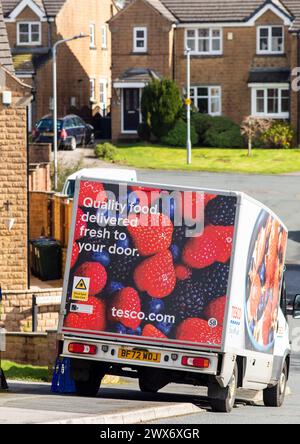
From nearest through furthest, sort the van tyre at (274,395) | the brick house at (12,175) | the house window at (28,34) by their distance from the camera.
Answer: the van tyre at (274,395), the brick house at (12,175), the house window at (28,34)

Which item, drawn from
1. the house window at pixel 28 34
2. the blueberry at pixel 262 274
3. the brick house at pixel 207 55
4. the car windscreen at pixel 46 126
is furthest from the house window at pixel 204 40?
the blueberry at pixel 262 274

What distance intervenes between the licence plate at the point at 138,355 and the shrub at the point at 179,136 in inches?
1719

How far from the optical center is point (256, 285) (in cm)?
1850

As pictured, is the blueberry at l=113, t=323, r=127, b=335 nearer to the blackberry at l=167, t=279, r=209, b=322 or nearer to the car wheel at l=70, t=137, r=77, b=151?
the blackberry at l=167, t=279, r=209, b=322

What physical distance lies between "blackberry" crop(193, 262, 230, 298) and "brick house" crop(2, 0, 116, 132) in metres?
49.6

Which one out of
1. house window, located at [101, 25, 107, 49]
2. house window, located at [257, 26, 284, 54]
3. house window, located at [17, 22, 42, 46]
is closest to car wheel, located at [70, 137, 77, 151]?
house window, located at [17, 22, 42, 46]

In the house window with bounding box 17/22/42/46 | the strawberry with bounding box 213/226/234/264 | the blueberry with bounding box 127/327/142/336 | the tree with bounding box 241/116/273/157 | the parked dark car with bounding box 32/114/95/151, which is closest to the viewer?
the strawberry with bounding box 213/226/234/264

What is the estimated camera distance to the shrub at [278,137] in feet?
203

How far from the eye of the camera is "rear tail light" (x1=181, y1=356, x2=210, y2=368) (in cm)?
1775

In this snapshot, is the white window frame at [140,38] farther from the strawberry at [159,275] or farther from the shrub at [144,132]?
the strawberry at [159,275]

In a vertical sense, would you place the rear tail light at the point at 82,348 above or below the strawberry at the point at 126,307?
below

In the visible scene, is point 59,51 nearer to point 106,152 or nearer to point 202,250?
Answer: point 106,152

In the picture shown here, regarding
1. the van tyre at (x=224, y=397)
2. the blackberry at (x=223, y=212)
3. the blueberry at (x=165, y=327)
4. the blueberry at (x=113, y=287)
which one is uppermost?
the blackberry at (x=223, y=212)
